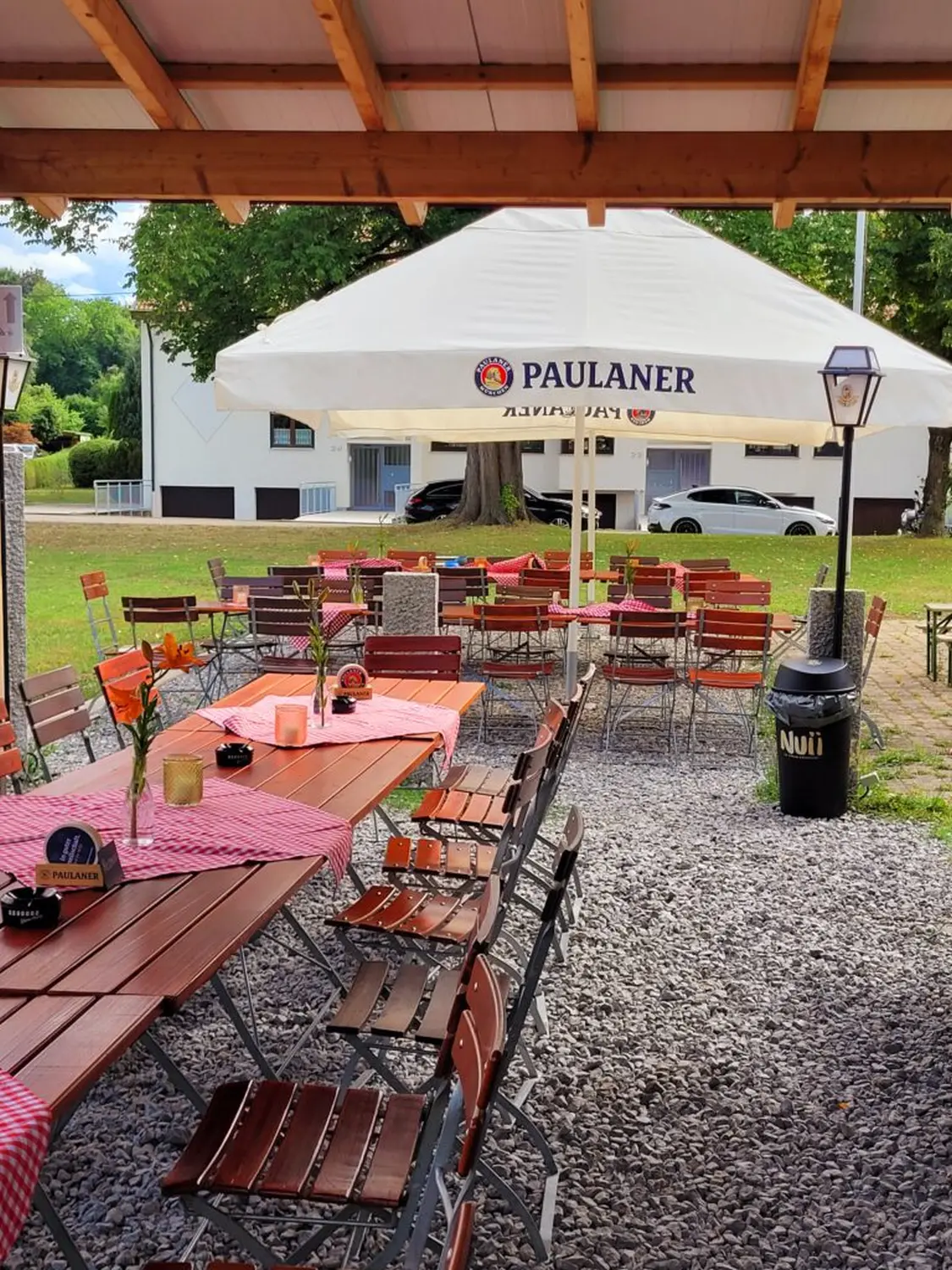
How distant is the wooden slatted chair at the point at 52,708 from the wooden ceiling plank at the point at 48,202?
197cm

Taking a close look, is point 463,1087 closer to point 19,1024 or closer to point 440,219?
point 19,1024

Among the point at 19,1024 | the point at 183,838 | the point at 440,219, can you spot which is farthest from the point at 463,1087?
the point at 440,219

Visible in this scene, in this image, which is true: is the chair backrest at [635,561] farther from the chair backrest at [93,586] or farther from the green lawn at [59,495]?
the green lawn at [59,495]

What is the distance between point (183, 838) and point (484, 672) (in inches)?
219

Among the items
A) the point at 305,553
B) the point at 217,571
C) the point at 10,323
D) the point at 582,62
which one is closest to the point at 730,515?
the point at 305,553

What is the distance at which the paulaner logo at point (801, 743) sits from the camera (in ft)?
23.7

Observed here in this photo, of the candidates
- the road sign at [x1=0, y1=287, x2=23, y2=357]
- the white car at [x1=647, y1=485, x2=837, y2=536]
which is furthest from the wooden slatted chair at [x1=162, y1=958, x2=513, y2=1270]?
the white car at [x1=647, y1=485, x2=837, y2=536]

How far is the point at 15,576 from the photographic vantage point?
805 centimetres

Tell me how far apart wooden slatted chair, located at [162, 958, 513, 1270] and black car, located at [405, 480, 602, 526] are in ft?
90.3

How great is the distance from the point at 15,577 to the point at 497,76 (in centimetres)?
439

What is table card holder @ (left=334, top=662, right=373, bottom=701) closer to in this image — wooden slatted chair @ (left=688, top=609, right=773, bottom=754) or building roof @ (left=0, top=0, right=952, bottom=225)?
building roof @ (left=0, top=0, right=952, bottom=225)

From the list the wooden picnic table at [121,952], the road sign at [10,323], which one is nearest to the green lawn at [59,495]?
the road sign at [10,323]

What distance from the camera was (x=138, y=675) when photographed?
256 inches

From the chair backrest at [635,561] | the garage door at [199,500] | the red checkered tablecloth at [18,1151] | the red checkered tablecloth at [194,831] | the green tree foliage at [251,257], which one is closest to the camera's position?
the red checkered tablecloth at [18,1151]
